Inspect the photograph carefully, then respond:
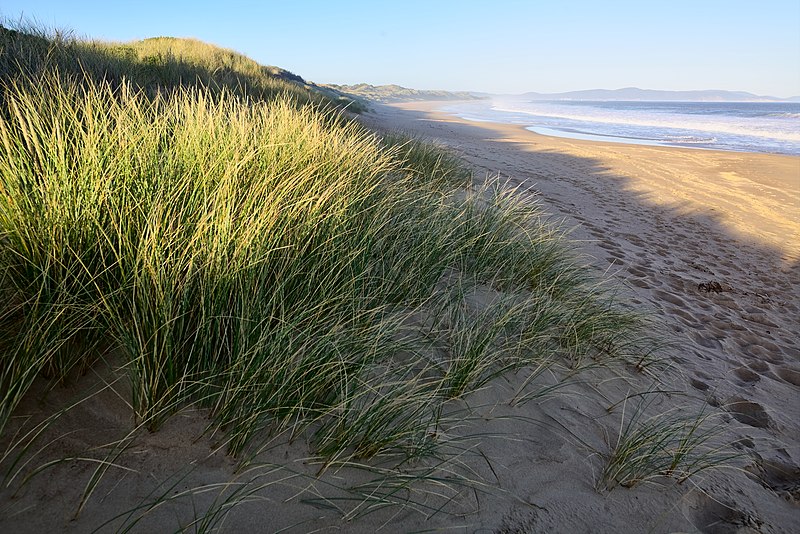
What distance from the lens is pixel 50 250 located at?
5.42ft

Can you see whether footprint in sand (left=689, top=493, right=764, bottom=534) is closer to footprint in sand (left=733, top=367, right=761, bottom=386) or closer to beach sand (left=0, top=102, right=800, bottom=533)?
beach sand (left=0, top=102, right=800, bottom=533)

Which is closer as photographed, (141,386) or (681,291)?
(141,386)

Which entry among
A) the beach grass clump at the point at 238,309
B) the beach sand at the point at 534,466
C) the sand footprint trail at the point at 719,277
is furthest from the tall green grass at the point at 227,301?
the sand footprint trail at the point at 719,277

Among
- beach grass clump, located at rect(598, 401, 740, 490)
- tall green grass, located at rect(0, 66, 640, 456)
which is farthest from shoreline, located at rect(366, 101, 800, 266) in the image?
tall green grass, located at rect(0, 66, 640, 456)

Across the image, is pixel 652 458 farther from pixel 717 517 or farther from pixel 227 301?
pixel 227 301

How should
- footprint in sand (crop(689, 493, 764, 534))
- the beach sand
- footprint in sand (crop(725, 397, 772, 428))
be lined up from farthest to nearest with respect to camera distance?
footprint in sand (crop(725, 397, 772, 428)), footprint in sand (crop(689, 493, 764, 534)), the beach sand

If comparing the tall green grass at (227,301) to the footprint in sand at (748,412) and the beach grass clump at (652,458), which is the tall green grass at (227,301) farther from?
the footprint in sand at (748,412)

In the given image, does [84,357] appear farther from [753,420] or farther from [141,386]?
[753,420]

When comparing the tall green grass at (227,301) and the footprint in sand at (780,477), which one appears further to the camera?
the footprint in sand at (780,477)

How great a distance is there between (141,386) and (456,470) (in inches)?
43.2

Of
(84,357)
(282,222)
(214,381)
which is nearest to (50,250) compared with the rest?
(84,357)

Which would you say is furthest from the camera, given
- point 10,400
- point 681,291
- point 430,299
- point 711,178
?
point 711,178

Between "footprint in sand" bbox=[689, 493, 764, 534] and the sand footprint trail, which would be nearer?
"footprint in sand" bbox=[689, 493, 764, 534]

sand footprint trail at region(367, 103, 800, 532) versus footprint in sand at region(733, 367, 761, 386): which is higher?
sand footprint trail at region(367, 103, 800, 532)
